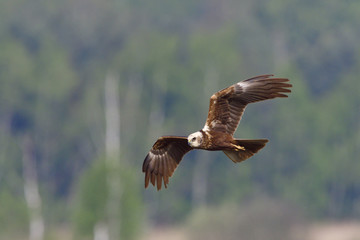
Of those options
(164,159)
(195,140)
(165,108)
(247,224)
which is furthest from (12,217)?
(195,140)

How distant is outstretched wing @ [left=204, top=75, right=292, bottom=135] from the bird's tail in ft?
0.75

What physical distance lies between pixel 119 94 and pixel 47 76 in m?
4.62

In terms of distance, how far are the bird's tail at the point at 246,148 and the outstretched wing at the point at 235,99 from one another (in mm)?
230

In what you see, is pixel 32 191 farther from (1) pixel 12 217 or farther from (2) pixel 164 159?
(2) pixel 164 159

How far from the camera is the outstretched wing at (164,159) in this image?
1447 cm

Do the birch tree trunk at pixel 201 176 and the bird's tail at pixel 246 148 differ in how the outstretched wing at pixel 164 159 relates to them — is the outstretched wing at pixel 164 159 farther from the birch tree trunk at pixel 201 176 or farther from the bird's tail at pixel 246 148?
the birch tree trunk at pixel 201 176

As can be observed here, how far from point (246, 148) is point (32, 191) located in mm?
28122

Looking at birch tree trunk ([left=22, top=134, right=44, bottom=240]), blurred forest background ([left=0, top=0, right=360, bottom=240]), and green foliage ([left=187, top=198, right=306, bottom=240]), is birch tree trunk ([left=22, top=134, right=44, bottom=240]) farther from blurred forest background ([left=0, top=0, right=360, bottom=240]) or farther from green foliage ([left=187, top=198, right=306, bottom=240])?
green foliage ([left=187, top=198, right=306, bottom=240])

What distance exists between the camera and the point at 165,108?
47.8 metres

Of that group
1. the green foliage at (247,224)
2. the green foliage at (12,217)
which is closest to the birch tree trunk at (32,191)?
the green foliage at (12,217)

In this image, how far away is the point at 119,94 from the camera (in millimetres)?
46188

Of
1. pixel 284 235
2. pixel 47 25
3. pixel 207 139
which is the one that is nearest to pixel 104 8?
pixel 47 25

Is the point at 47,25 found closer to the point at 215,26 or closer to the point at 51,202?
the point at 215,26

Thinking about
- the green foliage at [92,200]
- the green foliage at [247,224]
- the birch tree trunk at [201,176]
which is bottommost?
the green foliage at [247,224]
